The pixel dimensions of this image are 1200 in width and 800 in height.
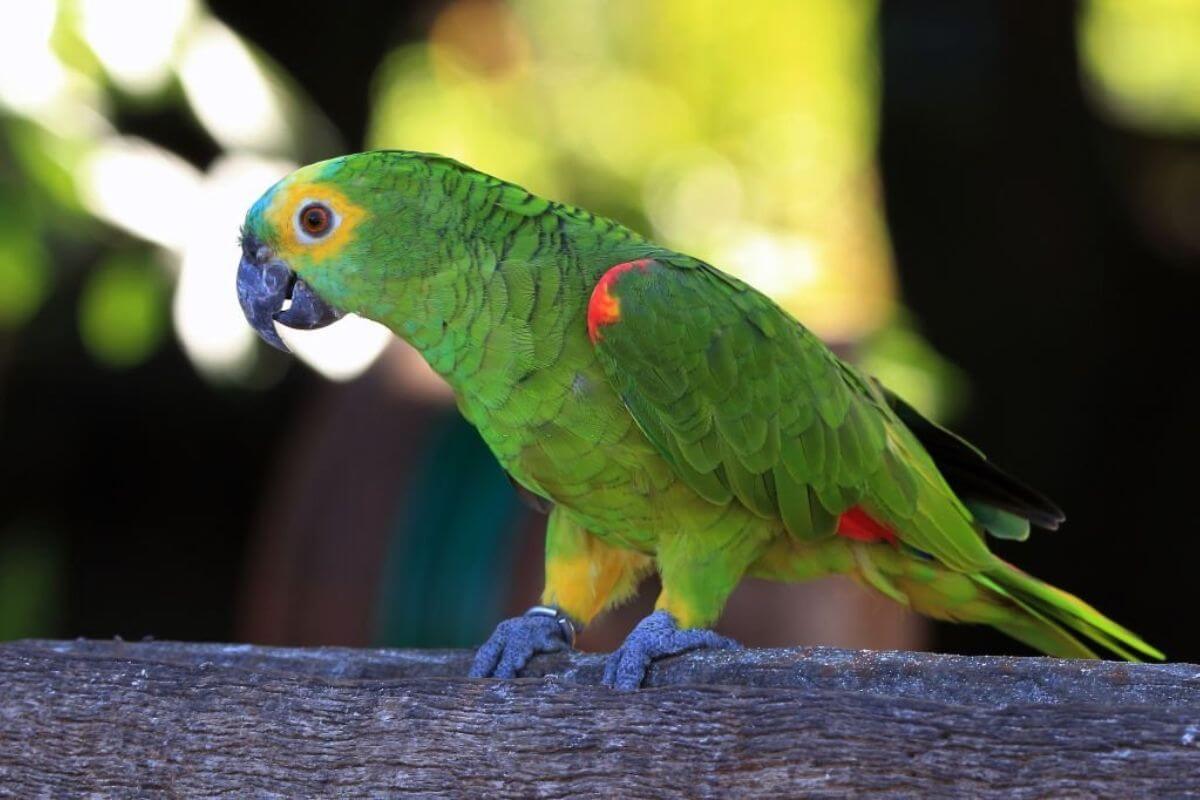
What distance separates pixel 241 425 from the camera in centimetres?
532

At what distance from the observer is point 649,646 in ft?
6.40

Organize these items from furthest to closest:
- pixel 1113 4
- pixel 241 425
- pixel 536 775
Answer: pixel 1113 4, pixel 241 425, pixel 536 775

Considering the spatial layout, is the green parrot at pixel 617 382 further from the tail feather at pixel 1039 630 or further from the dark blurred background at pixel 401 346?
the dark blurred background at pixel 401 346

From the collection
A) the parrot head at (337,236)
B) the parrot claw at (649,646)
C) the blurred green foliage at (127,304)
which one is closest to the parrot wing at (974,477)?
the parrot claw at (649,646)

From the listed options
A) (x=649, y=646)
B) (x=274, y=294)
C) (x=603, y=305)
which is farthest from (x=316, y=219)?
(x=649, y=646)

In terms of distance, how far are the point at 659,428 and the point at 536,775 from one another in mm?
693

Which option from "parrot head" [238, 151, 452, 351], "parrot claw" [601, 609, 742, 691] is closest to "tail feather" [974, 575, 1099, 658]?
"parrot claw" [601, 609, 742, 691]

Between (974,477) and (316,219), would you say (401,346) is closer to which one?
(316,219)

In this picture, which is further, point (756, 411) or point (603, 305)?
point (756, 411)

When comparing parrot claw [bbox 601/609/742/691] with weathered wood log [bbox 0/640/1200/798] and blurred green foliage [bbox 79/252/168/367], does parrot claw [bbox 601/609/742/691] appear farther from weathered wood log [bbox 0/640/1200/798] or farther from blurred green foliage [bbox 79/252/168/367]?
blurred green foliage [bbox 79/252/168/367]

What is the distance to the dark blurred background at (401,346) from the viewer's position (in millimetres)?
3049

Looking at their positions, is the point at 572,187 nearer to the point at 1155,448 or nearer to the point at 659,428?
the point at 1155,448

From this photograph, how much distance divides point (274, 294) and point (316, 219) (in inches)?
6.1

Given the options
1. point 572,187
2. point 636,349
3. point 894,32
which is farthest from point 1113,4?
point 636,349
